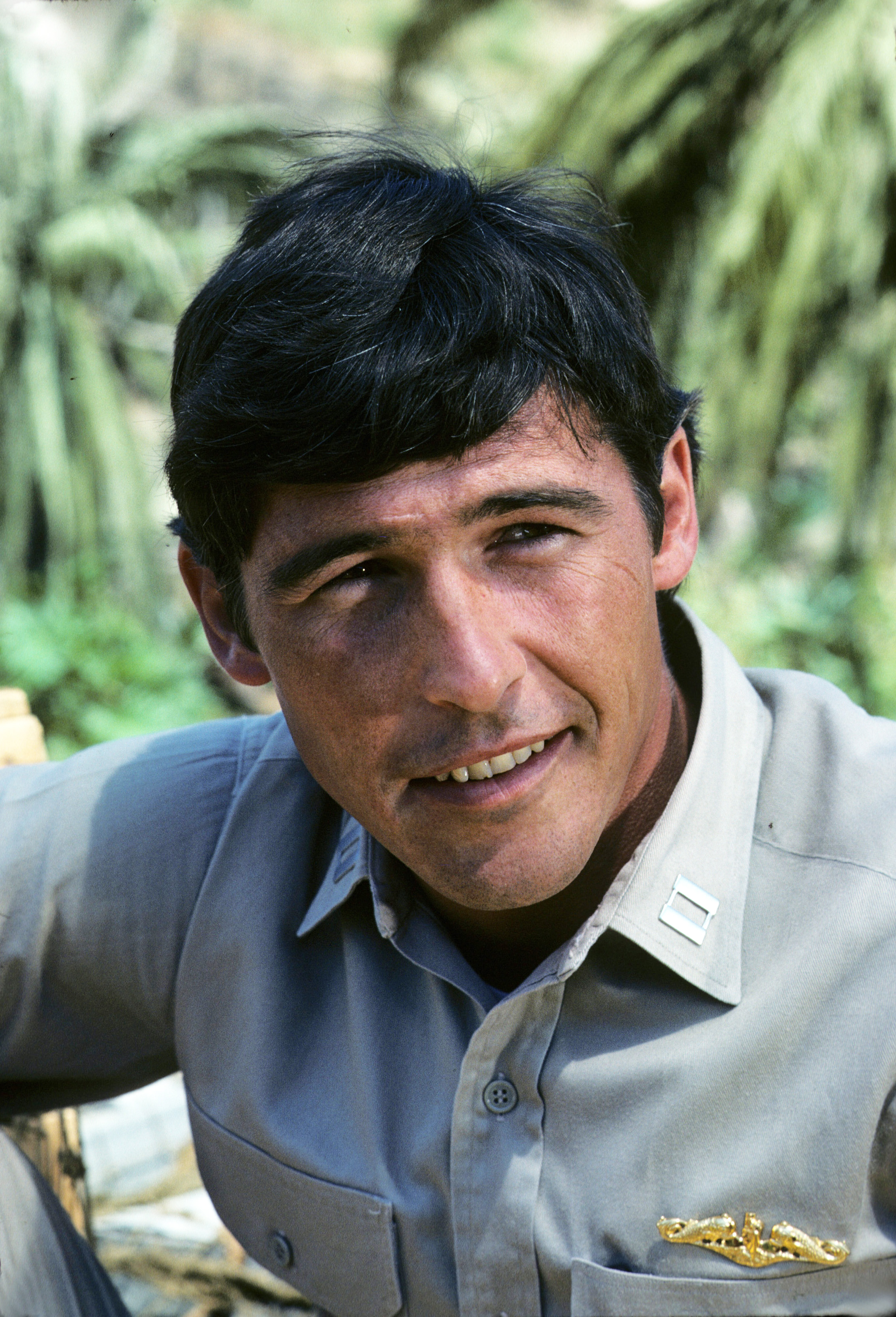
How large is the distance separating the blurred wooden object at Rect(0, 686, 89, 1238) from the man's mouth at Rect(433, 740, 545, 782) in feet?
3.65

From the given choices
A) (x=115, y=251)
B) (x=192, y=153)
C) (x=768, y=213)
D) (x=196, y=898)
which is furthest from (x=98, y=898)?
(x=192, y=153)

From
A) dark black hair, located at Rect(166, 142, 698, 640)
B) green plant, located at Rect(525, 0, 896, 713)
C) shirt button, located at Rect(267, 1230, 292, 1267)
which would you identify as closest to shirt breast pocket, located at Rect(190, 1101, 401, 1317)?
shirt button, located at Rect(267, 1230, 292, 1267)

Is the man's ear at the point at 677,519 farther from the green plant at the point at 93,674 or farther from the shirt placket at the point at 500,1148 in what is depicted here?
the green plant at the point at 93,674

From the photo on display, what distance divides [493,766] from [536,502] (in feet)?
1.11

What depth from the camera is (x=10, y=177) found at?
7.58 meters

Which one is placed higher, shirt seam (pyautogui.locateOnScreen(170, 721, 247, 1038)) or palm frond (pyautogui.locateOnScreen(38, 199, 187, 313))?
palm frond (pyautogui.locateOnScreen(38, 199, 187, 313))

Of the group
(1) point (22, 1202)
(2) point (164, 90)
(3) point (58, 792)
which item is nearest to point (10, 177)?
(2) point (164, 90)

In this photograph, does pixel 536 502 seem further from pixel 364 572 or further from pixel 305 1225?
pixel 305 1225

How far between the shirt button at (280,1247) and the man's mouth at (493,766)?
89cm

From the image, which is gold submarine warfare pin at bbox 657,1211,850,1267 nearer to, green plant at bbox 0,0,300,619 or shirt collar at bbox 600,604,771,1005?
shirt collar at bbox 600,604,771,1005

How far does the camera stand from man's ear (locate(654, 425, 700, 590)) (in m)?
1.76

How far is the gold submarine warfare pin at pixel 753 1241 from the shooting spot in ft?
4.53

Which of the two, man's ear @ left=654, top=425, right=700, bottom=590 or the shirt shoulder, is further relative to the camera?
man's ear @ left=654, top=425, right=700, bottom=590

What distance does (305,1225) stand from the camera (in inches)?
69.1
